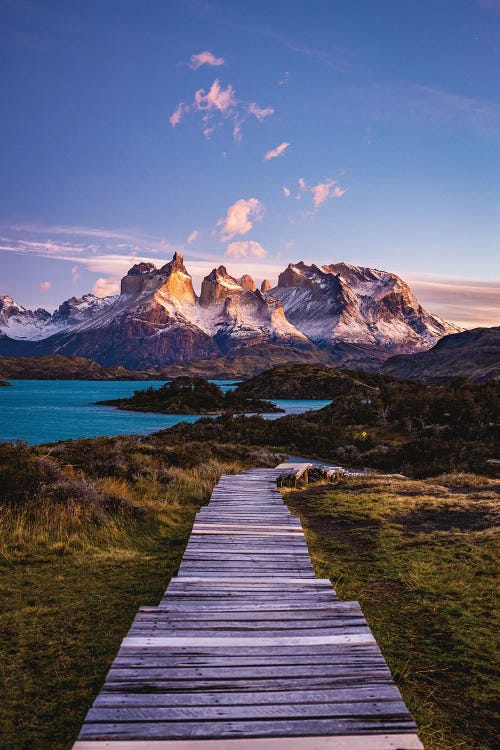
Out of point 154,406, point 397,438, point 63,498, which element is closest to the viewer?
point 63,498

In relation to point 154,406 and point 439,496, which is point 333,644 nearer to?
point 439,496

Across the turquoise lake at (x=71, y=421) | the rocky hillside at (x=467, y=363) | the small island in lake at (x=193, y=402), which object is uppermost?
the rocky hillside at (x=467, y=363)

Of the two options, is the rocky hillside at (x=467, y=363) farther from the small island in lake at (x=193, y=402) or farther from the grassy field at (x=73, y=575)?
the grassy field at (x=73, y=575)

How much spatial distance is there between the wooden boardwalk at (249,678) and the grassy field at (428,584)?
3.96ft

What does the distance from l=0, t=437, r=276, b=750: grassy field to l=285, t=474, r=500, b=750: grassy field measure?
3.33 metres

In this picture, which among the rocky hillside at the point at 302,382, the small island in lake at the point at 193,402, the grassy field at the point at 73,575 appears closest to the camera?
the grassy field at the point at 73,575

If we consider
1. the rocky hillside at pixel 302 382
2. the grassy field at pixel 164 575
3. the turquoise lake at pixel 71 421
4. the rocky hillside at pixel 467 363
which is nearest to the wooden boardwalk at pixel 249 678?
the grassy field at pixel 164 575

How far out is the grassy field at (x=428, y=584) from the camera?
5.25 m

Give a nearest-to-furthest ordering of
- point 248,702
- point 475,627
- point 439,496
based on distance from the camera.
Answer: point 248,702
point 475,627
point 439,496

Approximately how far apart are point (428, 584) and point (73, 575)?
6.20 meters

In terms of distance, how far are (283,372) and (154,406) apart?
5049cm

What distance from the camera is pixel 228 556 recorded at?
807 cm

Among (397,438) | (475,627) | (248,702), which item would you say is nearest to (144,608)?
(248,702)

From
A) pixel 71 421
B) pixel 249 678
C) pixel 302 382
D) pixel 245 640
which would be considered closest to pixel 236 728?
pixel 249 678
